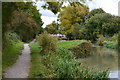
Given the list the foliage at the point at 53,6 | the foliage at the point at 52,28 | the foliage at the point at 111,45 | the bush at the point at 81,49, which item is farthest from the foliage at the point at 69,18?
the foliage at the point at 53,6

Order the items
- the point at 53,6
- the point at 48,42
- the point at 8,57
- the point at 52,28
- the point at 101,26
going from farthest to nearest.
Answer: the point at 52,28
the point at 101,26
the point at 48,42
the point at 8,57
the point at 53,6

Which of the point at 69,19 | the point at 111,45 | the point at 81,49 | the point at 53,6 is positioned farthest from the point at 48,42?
the point at 69,19

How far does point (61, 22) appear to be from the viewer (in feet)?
112

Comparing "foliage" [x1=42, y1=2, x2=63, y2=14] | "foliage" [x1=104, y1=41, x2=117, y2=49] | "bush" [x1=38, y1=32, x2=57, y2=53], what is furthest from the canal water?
"foliage" [x1=104, y1=41, x2=117, y2=49]

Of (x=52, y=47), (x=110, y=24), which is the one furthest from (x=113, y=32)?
(x=52, y=47)

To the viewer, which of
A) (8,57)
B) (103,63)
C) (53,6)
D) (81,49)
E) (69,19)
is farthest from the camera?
(69,19)

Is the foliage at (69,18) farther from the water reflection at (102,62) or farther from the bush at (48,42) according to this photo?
the bush at (48,42)

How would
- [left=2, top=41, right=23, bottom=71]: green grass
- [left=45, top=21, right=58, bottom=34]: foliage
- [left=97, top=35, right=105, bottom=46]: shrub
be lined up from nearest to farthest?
[left=2, top=41, right=23, bottom=71]: green grass < [left=97, top=35, right=105, bottom=46]: shrub < [left=45, top=21, right=58, bottom=34]: foliage

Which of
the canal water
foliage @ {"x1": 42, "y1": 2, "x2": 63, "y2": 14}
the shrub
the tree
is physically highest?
the tree

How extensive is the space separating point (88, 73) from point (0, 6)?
365 centimetres

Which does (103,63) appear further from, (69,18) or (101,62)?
(69,18)

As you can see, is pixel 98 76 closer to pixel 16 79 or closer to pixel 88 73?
pixel 88 73

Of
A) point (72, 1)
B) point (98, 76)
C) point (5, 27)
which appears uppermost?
point (72, 1)

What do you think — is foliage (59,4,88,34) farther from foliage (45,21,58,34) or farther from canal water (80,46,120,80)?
canal water (80,46,120,80)
